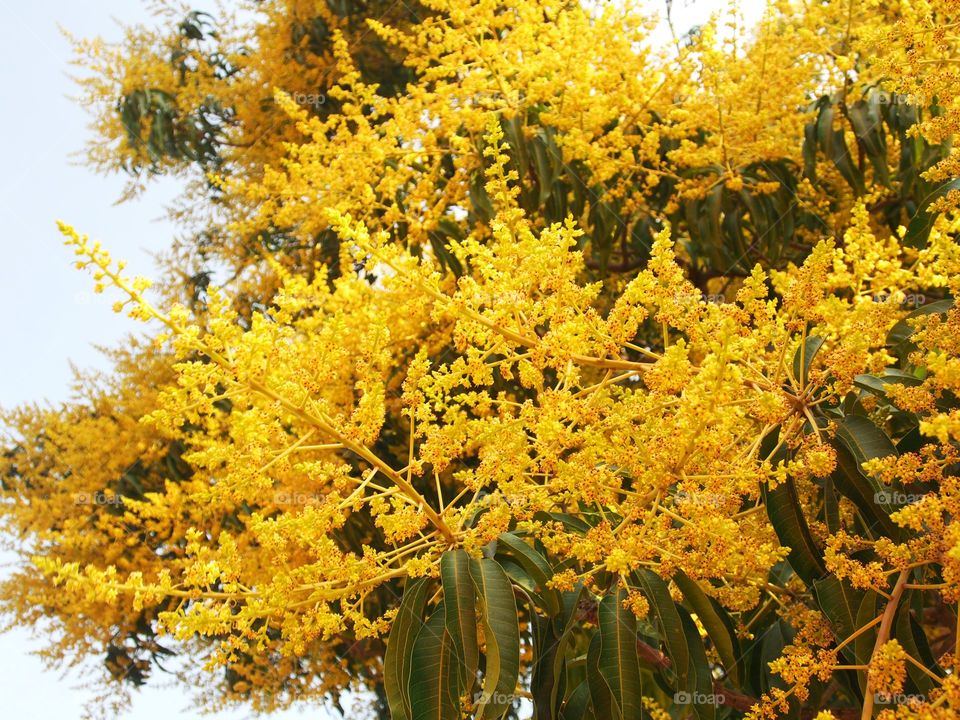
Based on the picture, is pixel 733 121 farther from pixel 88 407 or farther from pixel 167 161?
pixel 167 161

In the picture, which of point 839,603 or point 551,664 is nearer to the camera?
point 839,603

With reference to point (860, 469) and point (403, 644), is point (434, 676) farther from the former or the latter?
point (860, 469)

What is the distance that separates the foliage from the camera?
A: 5.32 ft

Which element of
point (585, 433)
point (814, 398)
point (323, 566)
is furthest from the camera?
point (814, 398)

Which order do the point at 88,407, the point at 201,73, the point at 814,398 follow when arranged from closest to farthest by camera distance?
the point at 814,398 < the point at 88,407 < the point at 201,73

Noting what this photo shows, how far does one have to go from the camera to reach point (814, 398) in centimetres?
191

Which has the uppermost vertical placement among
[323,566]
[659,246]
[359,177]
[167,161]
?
[167,161]

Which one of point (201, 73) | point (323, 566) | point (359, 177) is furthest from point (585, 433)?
point (201, 73)

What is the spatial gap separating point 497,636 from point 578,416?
17.3 inches

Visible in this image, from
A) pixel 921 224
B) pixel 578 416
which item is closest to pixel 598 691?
pixel 578 416

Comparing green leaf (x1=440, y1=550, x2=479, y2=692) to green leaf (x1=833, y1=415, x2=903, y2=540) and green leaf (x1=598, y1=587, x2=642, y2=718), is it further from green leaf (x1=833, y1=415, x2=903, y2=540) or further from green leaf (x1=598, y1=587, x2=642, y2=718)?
green leaf (x1=833, y1=415, x2=903, y2=540)

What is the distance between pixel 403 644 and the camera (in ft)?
6.30

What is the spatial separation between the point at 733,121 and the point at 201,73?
11.1ft

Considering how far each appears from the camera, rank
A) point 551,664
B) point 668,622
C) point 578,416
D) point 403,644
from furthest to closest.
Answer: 1. point 551,664
2. point 403,644
3. point 668,622
4. point 578,416
